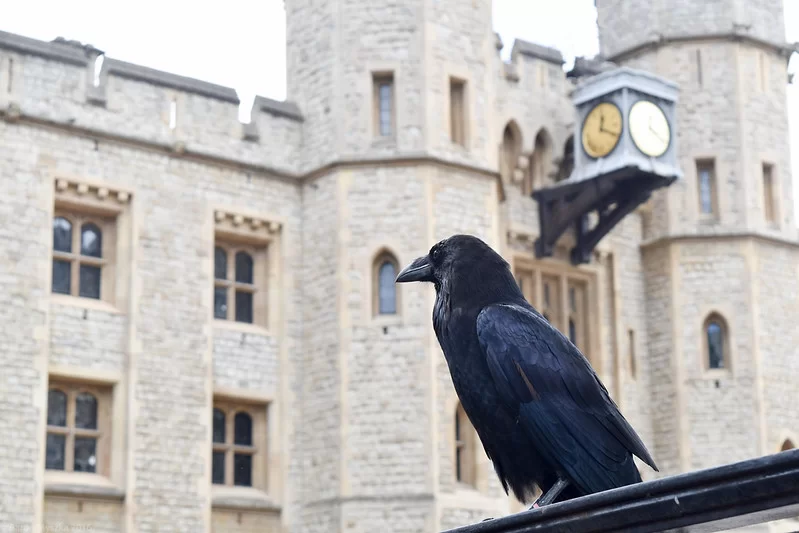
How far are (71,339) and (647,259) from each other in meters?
8.23

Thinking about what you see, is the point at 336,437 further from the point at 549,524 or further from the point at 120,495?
the point at 549,524

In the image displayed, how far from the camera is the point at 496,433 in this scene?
4051 millimetres

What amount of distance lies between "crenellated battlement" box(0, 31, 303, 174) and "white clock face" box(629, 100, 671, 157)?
3923 millimetres

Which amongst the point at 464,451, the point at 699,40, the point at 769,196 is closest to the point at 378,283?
the point at 464,451

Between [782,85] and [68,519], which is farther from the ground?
[782,85]

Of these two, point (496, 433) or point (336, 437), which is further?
point (336, 437)

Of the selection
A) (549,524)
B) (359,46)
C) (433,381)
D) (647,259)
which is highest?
(359,46)

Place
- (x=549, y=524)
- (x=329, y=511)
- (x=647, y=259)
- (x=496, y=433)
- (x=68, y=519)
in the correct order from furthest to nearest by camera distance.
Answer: (x=647, y=259) < (x=329, y=511) < (x=68, y=519) < (x=496, y=433) < (x=549, y=524)

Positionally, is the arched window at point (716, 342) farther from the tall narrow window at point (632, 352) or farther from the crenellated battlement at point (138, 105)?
the crenellated battlement at point (138, 105)

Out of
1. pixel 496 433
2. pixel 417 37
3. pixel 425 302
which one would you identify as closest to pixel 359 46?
pixel 417 37

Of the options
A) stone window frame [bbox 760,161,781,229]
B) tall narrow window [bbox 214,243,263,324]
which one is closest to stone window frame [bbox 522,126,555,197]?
stone window frame [bbox 760,161,781,229]

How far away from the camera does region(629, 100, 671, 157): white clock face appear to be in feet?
57.2

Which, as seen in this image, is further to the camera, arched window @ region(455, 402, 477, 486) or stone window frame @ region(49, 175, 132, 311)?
arched window @ region(455, 402, 477, 486)

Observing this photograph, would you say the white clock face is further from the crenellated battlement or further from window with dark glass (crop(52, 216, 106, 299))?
window with dark glass (crop(52, 216, 106, 299))
